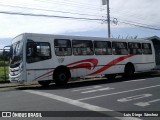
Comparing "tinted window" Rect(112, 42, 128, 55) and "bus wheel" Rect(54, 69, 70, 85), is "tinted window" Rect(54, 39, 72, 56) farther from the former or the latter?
"tinted window" Rect(112, 42, 128, 55)

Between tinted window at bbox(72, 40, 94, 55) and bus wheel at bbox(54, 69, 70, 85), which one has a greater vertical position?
tinted window at bbox(72, 40, 94, 55)

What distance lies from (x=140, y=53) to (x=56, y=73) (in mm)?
8731

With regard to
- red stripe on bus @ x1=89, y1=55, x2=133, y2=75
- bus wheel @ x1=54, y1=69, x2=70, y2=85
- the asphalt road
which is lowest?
the asphalt road

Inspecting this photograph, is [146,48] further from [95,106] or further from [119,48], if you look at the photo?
[95,106]

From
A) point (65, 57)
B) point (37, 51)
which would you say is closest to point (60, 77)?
point (65, 57)

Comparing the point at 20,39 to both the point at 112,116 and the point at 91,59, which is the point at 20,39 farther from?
the point at 112,116

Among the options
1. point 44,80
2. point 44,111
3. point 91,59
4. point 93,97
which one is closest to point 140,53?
point 91,59

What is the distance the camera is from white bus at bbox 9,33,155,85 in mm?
16891

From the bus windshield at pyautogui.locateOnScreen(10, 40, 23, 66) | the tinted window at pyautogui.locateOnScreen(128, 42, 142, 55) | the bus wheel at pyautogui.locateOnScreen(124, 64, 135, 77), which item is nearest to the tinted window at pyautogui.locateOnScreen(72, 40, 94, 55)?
the bus windshield at pyautogui.locateOnScreen(10, 40, 23, 66)

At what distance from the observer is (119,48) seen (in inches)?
885

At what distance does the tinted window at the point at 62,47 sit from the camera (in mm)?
18067

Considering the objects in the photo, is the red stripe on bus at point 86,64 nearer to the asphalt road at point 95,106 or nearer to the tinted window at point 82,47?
the tinted window at point 82,47

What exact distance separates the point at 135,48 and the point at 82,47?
5966mm

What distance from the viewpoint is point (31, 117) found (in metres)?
8.96
